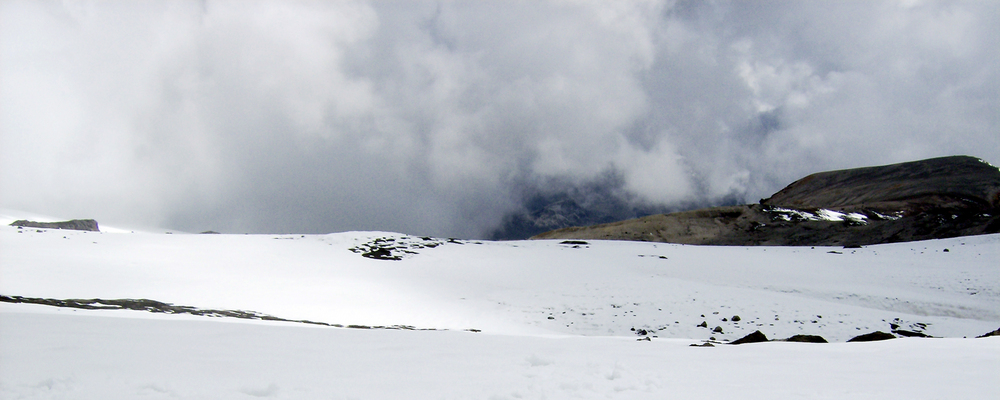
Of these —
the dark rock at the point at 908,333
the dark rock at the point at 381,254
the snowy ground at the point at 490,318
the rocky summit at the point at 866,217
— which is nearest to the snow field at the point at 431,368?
the snowy ground at the point at 490,318

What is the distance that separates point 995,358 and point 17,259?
2080cm

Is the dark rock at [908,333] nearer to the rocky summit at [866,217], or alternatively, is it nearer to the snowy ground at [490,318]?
the snowy ground at [490,318]

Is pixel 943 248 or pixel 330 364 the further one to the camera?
pixel 943 248

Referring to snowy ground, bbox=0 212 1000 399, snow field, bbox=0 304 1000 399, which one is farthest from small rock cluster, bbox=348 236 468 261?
snow field, bbox=0 304 1000 399

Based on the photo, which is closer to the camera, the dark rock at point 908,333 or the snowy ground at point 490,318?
the snowy ground at point 490,318

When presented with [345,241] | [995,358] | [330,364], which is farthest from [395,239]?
[995,358]

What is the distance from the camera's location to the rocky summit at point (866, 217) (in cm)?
3428

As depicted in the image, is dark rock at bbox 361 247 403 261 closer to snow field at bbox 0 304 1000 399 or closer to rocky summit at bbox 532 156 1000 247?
snow field at bbox 0 304 1000 399

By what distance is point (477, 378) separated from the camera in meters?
4.52

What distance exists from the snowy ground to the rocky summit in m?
11.5

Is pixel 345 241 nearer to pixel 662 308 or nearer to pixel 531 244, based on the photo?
pixel 531 244

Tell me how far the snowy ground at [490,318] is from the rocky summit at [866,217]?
11476 millimetres

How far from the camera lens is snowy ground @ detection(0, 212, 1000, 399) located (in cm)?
431

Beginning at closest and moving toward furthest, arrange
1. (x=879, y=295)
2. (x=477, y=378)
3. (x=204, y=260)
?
1. (x=477, y=378)
2. (x=879, y=295)
3. (x=204, y=260)
